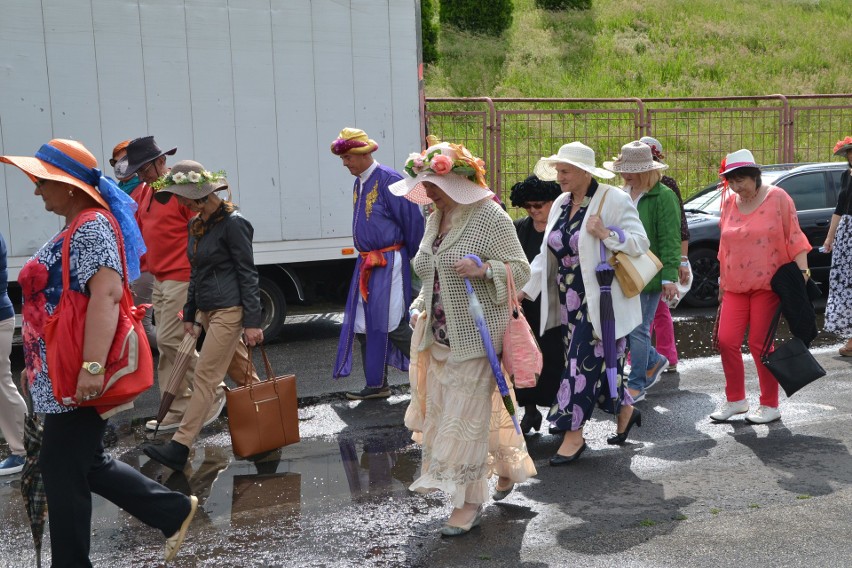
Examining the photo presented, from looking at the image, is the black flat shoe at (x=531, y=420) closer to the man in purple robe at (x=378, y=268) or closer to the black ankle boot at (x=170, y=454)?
the man in purple robe at (x=378, y=268)

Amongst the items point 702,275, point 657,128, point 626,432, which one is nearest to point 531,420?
point 626,432

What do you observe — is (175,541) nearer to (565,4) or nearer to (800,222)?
(800,222)

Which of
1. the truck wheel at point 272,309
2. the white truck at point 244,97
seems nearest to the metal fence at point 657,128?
the white truck at point 244,97

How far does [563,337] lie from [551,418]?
0.49m

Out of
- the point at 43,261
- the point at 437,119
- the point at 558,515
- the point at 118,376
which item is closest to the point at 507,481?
the point at 558,515

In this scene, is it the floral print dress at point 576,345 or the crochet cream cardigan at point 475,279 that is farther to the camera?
the floral print dress at point 576,345

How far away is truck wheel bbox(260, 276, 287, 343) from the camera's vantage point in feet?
30.0

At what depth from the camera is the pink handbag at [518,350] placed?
4676 millimetres

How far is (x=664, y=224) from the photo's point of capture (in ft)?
22.5

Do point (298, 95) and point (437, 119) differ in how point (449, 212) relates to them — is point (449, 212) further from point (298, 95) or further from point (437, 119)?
point (437, 119)

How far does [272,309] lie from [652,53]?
18090 mm

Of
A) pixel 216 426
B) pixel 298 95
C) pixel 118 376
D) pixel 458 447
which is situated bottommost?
pixel 216 426

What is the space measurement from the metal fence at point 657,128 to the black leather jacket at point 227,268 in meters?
7.44

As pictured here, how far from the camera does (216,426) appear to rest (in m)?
6.67
